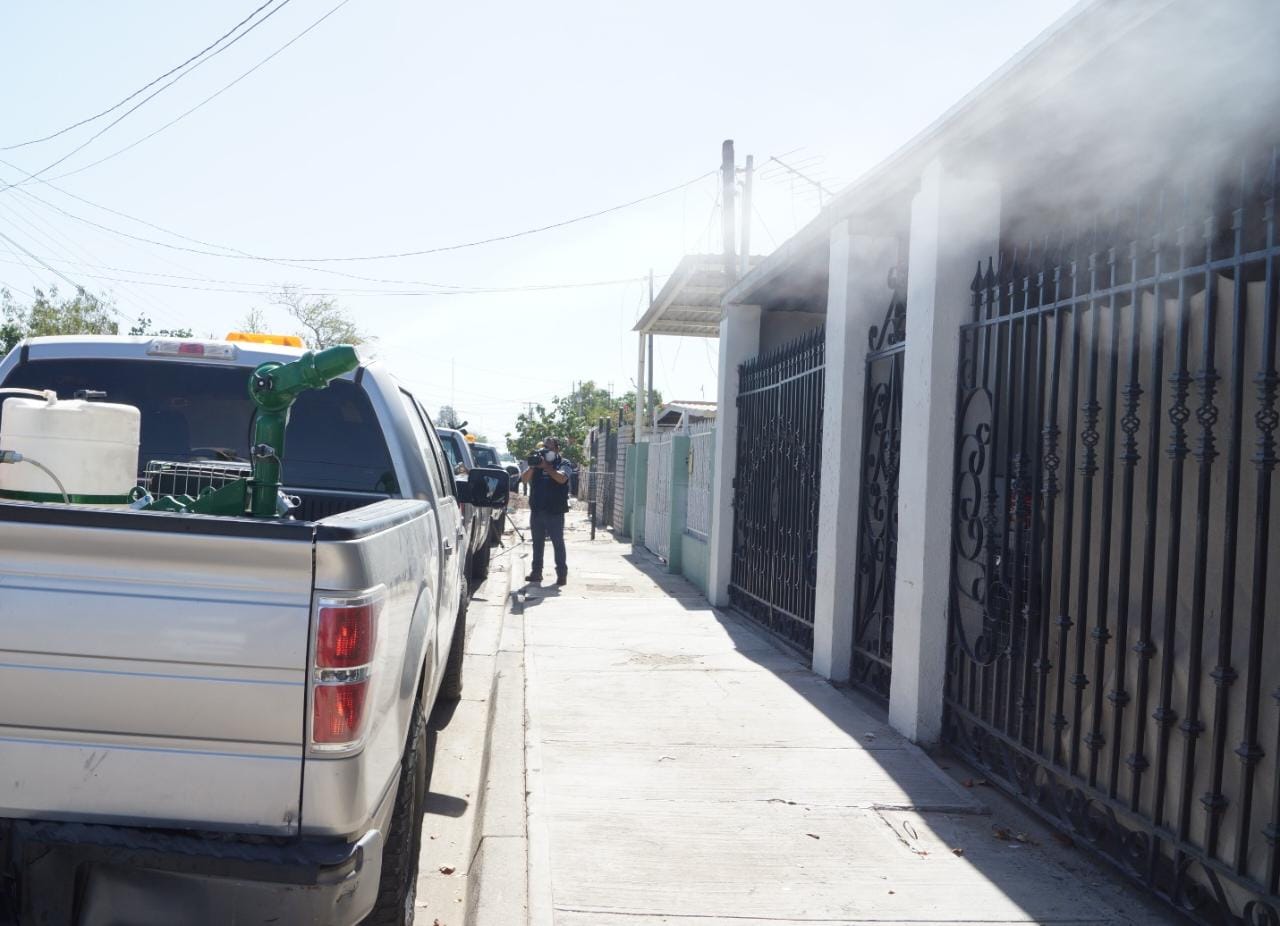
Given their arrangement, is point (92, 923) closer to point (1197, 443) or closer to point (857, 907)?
point (857, 907)

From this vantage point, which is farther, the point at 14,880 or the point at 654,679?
the point at 654,679

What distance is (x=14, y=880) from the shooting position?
2.34 meters

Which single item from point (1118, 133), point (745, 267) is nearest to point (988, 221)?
point (1118, 133)

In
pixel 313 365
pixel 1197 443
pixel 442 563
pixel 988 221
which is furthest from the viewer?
pixel 988 221

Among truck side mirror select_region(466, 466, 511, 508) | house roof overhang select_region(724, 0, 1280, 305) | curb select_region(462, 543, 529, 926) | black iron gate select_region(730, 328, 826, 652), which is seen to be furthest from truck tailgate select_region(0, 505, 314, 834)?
black iron gate select_region(730, 328, 826, 652)

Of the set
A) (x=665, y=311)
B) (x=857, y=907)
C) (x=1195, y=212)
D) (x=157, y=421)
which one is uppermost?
(x=665, y=311)

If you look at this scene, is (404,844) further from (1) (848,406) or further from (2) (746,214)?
(2) (746,214)

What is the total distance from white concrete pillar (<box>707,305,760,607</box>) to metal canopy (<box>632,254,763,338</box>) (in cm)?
398

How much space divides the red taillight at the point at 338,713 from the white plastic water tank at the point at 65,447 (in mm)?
1148

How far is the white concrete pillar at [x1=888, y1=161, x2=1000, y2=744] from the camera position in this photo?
5.76 meters

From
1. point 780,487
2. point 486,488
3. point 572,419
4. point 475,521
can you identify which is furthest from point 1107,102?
point 572,419

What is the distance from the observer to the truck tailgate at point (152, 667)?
7.45ft

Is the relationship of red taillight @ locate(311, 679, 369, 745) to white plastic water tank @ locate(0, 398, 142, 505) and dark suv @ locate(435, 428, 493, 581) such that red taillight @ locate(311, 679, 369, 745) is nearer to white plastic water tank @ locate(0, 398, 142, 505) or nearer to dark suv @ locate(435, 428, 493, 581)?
white plastic water tank @ locate(0, 398, 142, 505)

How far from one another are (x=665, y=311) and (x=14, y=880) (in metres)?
17.1
